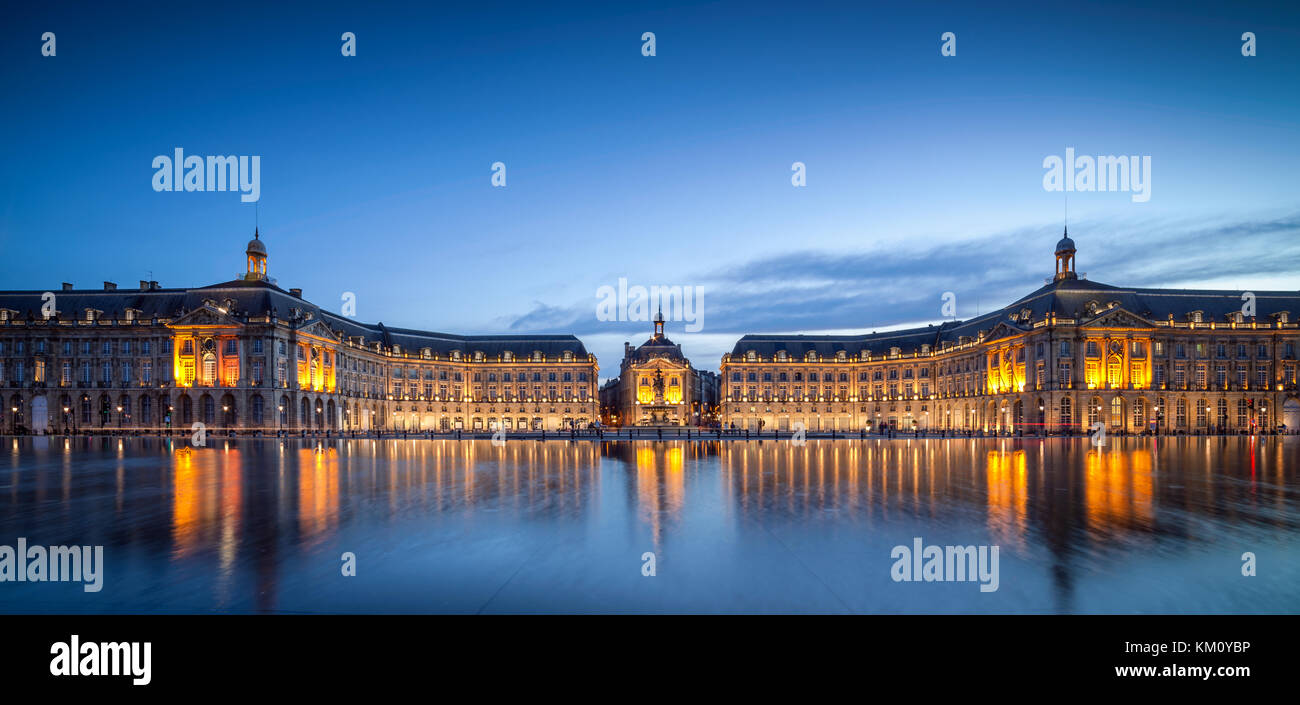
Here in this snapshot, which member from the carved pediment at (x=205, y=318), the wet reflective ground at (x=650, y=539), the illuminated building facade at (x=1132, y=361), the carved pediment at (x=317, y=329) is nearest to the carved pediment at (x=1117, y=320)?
the illuminated building facade at (x=1132, y=361)

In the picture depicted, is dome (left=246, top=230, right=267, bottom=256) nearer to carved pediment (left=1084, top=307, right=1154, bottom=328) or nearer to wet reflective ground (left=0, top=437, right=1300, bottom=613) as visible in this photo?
wet reflective ground (left=0, top=437, right=1300, bottom=613)

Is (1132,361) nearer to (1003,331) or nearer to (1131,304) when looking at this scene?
(1131,304)

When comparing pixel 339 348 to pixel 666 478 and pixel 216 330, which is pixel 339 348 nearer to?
pixel 216 330

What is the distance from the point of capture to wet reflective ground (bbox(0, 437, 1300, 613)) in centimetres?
877

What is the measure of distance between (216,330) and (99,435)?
18434 millimetres

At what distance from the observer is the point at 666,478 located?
2341cm

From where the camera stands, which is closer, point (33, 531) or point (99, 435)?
point (33, 531)

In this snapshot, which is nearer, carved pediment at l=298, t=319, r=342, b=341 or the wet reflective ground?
the wet reflective ground

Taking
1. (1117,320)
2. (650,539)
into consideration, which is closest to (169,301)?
(650,539)

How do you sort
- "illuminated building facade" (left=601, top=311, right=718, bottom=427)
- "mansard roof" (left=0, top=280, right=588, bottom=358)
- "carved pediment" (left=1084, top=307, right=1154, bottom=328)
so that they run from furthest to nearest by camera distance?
"illuminated building facade" (left=601, top=311, right=718, bottom=427) < "carved pediment" (left=1084, top=307, right=1154, bottom=328) < "mansard roof" (left=0, top=280, right=588, bottom=358)

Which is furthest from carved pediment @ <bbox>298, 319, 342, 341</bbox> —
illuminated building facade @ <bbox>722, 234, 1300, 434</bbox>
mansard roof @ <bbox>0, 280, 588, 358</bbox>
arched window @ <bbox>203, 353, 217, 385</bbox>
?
illuminated building facade @ <bbox>722, 234, 1300, 434</bbox>

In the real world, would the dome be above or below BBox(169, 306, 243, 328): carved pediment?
above

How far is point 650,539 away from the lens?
12.5 m
